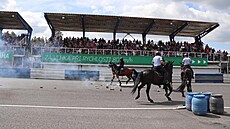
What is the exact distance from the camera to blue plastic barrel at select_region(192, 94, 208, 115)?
8469 millimetres

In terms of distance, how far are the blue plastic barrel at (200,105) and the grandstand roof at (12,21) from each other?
27476mm

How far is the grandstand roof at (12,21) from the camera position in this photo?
3106cm

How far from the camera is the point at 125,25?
3528cm

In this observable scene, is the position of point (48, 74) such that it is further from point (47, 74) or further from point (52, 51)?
point (52, 51)

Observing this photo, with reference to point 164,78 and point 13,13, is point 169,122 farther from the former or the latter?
point 13,13

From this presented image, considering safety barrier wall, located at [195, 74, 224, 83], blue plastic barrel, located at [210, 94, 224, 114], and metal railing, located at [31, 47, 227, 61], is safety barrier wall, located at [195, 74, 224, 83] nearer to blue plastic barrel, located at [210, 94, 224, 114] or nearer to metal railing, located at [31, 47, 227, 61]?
metal railing, located at [31, 47, 227, 61]

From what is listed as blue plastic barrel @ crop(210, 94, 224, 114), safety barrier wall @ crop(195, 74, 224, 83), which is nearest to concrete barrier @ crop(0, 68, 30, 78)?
safety barrier wall @ crop(195, 74, 224, 83)

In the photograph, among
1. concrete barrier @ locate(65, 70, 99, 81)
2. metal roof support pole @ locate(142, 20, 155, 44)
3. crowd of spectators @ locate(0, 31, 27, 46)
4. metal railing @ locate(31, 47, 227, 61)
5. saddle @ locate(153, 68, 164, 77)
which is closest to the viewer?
saddle @ locate(153, 68, 164, 77)

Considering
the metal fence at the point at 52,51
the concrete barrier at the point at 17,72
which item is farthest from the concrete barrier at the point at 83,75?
the metal fence at the point at 52,51

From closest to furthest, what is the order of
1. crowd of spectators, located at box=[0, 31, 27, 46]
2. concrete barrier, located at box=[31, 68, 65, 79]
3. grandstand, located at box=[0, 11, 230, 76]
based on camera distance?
concrete barrier, located at box=[31, 68, 65, 79], grandstand, located at box=[0, 11, 230, 76], crowd of spectators, located at box=[0, 31, 27, 46]

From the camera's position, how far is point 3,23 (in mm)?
34594

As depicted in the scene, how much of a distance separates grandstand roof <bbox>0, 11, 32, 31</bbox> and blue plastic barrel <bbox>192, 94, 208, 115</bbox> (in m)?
27.5

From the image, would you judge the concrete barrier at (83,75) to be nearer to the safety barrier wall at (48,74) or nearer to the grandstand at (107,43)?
the safety barrier wall at (48,74)

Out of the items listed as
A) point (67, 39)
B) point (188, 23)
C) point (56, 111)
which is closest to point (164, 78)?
point (56, 111)
